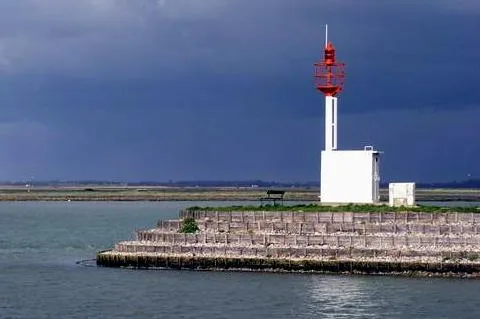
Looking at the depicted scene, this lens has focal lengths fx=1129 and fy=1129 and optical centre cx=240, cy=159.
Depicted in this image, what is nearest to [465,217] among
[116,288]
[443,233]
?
[443,233]

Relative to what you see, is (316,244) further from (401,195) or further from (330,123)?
(330,123)

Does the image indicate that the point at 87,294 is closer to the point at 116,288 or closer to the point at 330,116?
the point at 116,288

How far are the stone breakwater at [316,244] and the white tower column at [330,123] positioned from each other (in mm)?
5870

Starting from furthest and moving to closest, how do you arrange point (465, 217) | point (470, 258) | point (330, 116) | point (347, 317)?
point (330, 116), point (465, 217), point (470, 258), point (347, 317)

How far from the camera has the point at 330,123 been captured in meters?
53.0

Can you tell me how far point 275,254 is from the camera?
45656mm

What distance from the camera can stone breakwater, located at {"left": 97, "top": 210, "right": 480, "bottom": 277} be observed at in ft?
144

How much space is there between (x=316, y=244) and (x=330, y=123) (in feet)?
28.5

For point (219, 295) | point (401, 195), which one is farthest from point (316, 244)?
point (401, 195)

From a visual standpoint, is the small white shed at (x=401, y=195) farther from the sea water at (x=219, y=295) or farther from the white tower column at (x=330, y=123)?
the sea water at (x=219, y=295)

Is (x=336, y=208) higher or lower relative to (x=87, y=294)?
higher

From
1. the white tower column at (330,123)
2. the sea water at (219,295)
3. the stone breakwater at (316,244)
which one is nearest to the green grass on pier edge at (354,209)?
the stone breakwater at (316,244)

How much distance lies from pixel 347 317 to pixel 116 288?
1038 centimetres

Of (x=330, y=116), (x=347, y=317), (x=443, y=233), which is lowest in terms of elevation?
(x=347, y=317)
